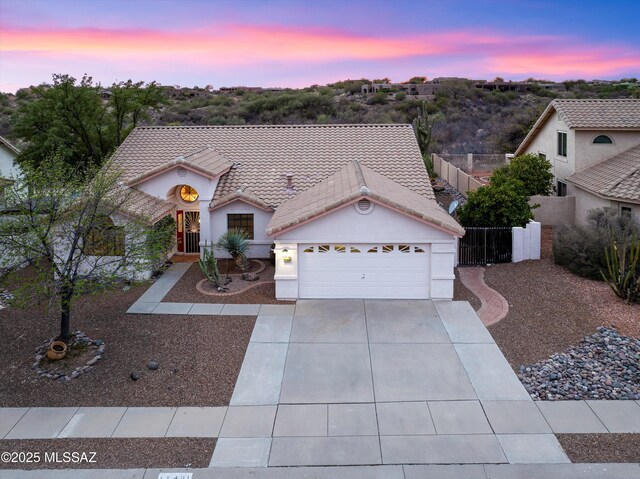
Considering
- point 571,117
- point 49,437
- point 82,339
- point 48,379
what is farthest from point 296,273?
point 571,117

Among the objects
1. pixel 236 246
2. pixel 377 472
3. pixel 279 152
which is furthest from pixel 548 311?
pixel 279 152

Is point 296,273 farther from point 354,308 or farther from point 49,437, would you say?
point 49,437

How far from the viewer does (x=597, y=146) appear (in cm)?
2628

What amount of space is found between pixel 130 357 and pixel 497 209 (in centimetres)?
1415

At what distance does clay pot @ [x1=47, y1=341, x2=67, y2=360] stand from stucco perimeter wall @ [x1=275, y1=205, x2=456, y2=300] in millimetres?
6121

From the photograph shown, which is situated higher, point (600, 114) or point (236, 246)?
point (600, 114)

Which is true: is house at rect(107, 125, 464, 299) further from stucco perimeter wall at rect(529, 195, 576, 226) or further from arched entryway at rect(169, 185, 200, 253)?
stucco perimeter wall at rect(529, 195, 576, 226)

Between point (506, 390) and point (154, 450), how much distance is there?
685 centimetres

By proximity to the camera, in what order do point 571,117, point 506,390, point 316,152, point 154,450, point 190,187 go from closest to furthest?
1. point 154,450
2. point 506,390
3. point 190,187
4. point 316,152
5. point 571,117

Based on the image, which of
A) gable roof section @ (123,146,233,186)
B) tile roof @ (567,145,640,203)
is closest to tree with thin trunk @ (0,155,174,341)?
gable roof section @ (123,146,233,186)

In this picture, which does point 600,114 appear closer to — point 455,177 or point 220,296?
point 455,177

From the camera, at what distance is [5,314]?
636 inches

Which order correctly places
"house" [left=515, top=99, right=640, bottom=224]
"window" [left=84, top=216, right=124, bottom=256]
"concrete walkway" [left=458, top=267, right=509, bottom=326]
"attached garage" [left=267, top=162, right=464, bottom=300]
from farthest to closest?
"house" [left=515, top=99, right=640, bottom=224] < "attached garage" [left=267, top=162, right=464, bottom=300] < "concrete walkway" [left=458, top=267, right=509, bottom=326] < "window" [left=84, top=216, right=124, bottom=256]

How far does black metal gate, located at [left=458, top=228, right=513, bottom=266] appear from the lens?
21094mm
